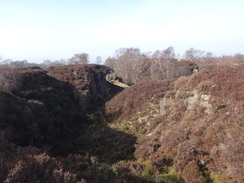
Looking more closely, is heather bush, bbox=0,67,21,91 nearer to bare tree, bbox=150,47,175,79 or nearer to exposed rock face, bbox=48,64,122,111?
exposed rock face, bbox=48,64,122,111

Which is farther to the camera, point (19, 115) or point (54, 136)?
point (54, 136)

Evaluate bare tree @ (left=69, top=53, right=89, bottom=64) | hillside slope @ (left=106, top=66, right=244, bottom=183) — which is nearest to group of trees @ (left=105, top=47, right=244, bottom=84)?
bare tree @ (left=69, top=53, right=89, bottom=64)

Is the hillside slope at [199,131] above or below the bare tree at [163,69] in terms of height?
above

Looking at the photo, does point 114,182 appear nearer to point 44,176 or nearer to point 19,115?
point 44,176

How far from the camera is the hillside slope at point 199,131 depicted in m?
8.10

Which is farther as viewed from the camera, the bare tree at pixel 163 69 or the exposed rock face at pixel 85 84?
the bare tree at pixel 163 69

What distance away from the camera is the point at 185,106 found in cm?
1427

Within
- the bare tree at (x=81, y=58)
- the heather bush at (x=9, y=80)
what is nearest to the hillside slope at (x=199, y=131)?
the heather bush at (x=9, y=80)

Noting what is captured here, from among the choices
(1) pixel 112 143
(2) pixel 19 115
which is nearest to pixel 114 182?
(1) pixel 112 143

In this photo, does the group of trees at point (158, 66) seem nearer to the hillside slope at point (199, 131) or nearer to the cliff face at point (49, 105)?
the cliff face at point (49, 105)

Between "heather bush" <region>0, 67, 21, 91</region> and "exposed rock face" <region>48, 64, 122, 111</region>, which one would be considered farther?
"exposed rock face" <region>48, 64, 122, 111</region>

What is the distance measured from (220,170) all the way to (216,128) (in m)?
2.34

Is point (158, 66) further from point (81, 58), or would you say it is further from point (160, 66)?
point (81, 58)

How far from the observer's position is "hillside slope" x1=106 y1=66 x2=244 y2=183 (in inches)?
A: 319
